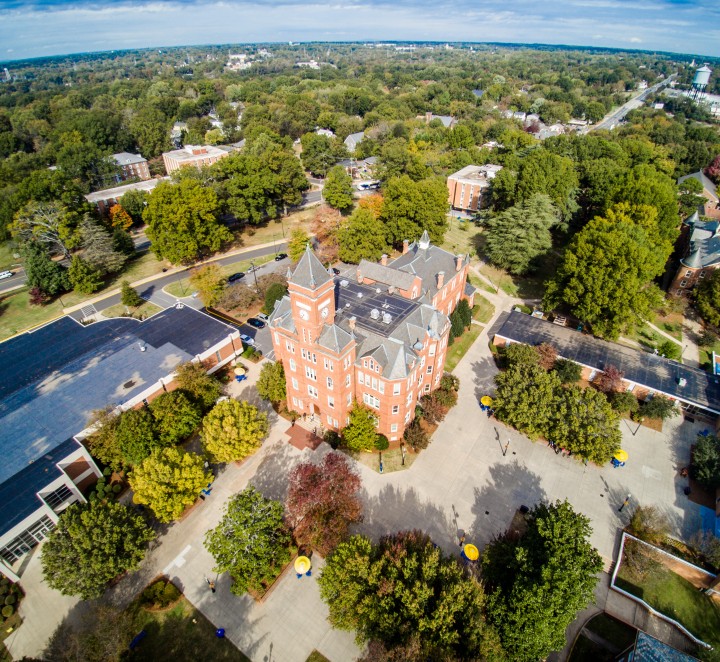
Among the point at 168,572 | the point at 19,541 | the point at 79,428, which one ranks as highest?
the point at 79,428

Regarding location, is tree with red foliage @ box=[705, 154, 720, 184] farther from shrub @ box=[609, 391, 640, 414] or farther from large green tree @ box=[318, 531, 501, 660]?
large green tree @ box=[318, 531, 501, 660]

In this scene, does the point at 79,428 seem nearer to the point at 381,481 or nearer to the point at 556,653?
the point at 381,481

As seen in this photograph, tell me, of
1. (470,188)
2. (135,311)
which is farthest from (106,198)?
(470,188)

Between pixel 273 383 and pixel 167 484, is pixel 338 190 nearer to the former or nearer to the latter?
pixel 273 383

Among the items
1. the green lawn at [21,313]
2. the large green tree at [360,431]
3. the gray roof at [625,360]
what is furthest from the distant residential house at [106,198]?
the gray roof at [625,360]

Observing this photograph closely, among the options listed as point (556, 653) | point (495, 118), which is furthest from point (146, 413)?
point (495, 118)
